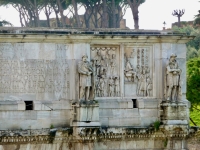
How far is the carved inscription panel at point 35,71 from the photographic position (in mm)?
21578

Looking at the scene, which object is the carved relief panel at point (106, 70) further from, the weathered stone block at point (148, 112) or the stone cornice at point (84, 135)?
the stone cornice at point (84, 135)

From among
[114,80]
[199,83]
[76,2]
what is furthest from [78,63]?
[76,2]

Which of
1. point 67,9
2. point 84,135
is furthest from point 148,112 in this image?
point 67,9

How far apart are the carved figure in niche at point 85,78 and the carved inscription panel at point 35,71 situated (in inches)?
18.9

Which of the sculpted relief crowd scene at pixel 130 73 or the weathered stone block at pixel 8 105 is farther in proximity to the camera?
the sculpted relief crowd scene at pixel 130 73

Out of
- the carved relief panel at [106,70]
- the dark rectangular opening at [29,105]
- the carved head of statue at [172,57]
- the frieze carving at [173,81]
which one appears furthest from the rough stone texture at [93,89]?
the carved head of statue at [172,57]

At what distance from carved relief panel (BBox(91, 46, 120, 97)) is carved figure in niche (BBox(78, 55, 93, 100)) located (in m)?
0.66

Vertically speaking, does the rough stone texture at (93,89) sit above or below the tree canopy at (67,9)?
below

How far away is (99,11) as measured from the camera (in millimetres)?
54938

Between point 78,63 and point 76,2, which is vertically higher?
point 76,2

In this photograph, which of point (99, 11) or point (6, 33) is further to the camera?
point (99, 11)

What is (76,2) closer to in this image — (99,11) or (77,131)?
(99,11)

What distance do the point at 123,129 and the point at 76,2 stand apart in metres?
31.0

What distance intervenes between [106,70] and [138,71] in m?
1.00
